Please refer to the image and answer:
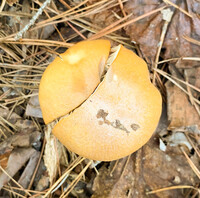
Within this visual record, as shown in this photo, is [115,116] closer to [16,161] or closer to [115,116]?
[115,116]

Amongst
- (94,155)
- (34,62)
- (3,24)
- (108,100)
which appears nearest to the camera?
(108,100)

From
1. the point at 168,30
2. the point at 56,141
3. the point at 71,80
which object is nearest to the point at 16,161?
the point at 56,141

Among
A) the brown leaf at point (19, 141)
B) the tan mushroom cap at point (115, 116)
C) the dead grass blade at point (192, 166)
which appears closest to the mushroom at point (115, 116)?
the tan mushroom cap at point (115, 116)

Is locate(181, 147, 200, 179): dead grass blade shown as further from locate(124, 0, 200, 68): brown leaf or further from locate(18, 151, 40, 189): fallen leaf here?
locate(18, 151, 40, 189): fallen leaf

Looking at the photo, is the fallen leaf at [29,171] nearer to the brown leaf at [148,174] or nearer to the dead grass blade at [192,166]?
the brown leaf at [148,174]

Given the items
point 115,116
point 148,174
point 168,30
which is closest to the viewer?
point 115,116

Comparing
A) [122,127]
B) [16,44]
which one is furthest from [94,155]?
[16,44]

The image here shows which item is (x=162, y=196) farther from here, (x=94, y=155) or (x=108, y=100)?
(x=108, y=100)
